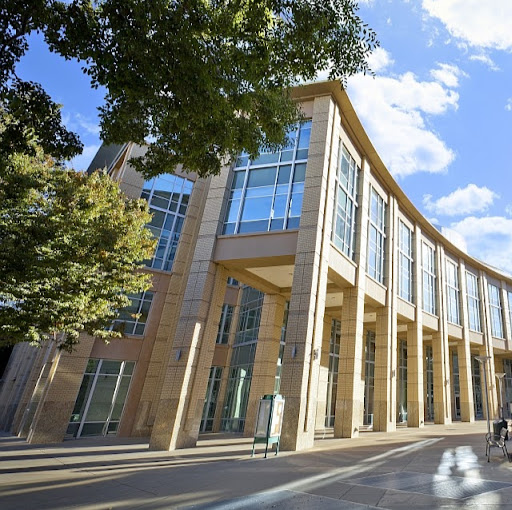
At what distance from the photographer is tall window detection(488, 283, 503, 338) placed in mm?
39897

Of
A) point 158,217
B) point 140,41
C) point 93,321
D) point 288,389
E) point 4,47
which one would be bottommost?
point 288,389

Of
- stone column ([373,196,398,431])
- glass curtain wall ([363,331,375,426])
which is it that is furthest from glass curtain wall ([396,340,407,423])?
stone column ([373,196,398,431])

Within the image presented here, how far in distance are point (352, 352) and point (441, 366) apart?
15787 mm

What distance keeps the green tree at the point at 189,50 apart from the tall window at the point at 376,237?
1580 cm

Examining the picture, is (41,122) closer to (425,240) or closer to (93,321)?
(93,321)

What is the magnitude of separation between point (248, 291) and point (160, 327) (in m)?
6.31

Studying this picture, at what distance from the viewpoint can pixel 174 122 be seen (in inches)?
314

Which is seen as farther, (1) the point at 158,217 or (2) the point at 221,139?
(1) the point at 158,217

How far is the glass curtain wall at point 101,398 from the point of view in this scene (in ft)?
59.1

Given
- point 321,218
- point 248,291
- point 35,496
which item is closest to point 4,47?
point 35,496

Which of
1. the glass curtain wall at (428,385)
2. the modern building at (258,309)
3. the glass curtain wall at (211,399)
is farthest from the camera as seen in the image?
the glass curtain wall at (428,385)

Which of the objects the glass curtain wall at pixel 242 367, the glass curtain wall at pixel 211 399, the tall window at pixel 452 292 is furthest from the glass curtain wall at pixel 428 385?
the glass curtain wall at pixel 211 399

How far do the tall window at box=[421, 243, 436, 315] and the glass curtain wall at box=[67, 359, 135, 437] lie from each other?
22.4 meters

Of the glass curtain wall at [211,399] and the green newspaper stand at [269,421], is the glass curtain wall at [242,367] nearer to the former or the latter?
the glass curtain wall at [211,399]
